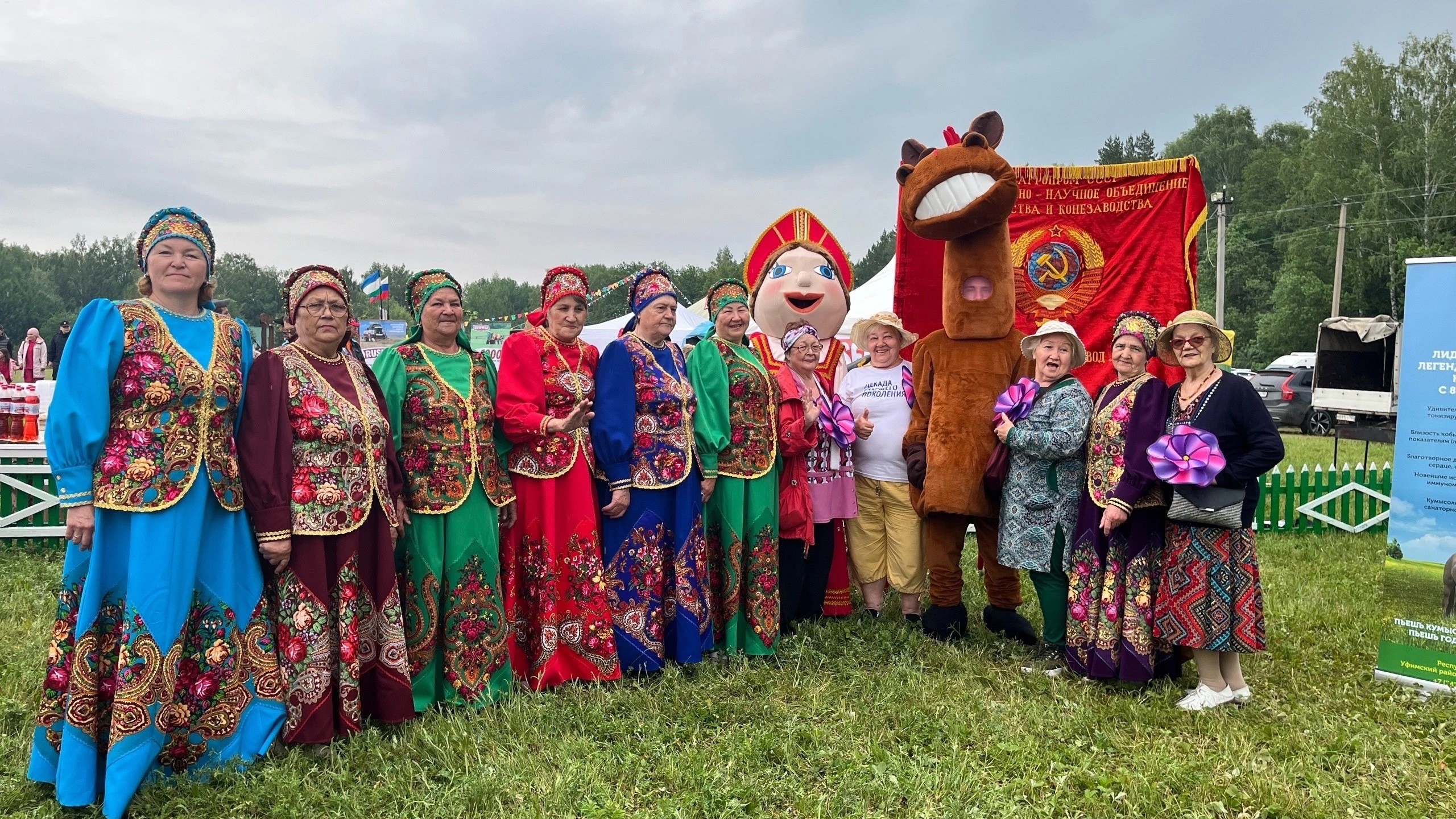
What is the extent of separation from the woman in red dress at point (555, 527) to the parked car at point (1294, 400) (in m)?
17.1

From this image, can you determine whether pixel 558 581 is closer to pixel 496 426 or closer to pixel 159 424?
pixel 496 426

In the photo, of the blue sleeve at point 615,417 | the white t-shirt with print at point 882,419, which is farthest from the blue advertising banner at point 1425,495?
the blue sleeve at point 615,417

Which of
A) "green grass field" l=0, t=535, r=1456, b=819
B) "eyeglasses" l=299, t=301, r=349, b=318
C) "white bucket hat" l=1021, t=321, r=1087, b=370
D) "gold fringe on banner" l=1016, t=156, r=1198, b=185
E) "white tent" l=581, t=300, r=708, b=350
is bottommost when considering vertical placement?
"green grass field" l=0, t=535, r=1456, b=819

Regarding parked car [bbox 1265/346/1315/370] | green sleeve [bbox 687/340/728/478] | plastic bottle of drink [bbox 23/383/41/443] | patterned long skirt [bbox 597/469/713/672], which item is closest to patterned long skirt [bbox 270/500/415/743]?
patterned long skirt [bbox 597/469/713/672]

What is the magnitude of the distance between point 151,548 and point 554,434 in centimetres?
157

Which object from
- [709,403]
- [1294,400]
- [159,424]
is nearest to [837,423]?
[709,403]

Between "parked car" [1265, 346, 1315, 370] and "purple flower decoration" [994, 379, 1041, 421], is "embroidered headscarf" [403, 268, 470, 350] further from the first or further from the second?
"parked car" [1265, 346, 1315, 370]

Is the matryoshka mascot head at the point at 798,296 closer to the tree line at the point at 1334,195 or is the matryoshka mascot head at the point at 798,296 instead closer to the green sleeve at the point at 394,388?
the green sleeve at the point at 394,388

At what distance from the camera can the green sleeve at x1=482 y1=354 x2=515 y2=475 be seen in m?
3.85

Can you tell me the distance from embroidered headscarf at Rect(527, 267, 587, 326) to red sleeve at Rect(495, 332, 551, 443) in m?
0.24

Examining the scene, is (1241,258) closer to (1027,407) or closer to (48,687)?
(1027,407)

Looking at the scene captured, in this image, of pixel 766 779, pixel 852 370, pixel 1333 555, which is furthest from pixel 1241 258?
pixel 766 779

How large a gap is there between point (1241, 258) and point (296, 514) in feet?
137

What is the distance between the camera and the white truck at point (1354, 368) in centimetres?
1212
